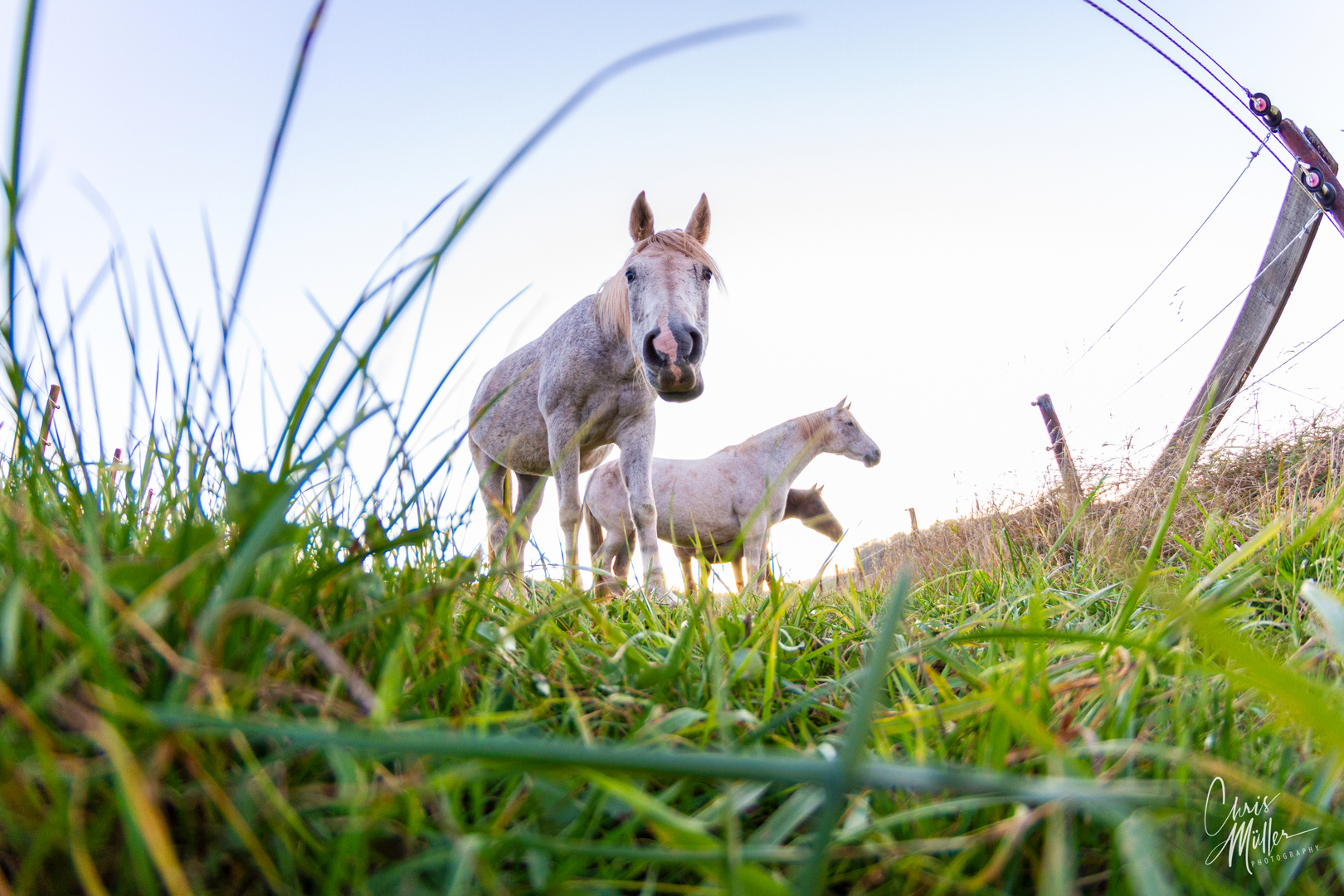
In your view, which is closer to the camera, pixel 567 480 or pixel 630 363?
pixel 630 363

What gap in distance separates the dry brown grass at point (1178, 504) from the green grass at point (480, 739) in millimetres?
1633

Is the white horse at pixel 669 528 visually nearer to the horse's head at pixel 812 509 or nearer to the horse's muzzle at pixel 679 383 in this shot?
the horse's head at pixel 812 509

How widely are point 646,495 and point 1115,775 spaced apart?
2.77 meters

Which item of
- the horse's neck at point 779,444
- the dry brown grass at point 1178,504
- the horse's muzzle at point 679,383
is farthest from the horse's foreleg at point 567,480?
the horse's neck at point 779,444

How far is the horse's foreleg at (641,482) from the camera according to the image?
10.7 feet

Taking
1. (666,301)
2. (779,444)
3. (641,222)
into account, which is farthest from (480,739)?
(779,444)

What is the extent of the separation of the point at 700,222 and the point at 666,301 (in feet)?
3.44

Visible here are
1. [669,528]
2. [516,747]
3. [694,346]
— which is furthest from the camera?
[669,528]

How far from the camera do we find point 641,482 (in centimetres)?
337

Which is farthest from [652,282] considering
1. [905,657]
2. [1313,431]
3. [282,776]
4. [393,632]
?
[1313,431]

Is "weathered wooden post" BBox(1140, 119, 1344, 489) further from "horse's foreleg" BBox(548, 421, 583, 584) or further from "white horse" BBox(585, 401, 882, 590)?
"horse's foreleg" BBox(548, 421, 583, 584)

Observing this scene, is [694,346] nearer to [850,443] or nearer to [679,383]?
[679,383]

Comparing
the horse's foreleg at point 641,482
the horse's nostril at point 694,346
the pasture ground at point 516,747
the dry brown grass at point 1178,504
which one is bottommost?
the pasture ground at point 516,747

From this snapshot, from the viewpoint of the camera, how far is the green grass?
0.40 meters
